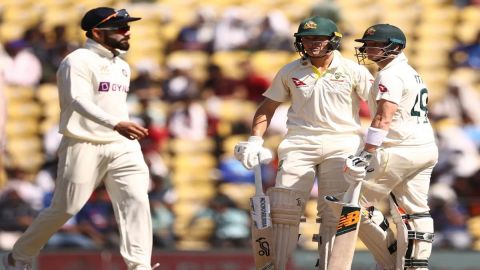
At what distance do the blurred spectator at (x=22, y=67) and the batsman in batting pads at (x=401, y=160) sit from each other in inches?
218

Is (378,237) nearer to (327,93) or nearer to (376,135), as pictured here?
(376,135)

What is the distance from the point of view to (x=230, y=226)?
1084 centimetres

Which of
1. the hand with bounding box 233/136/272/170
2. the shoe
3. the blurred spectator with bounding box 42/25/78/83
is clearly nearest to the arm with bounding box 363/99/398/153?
the hand with bounding box 233/136/272/170

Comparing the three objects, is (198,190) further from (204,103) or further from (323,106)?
(323,106)

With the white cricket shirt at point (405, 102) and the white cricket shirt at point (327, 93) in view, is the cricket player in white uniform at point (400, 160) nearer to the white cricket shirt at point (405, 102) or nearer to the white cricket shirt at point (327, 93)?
the white cricket shirt at point (405, 102)

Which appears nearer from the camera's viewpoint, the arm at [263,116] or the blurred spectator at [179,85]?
the arm at [263,116]

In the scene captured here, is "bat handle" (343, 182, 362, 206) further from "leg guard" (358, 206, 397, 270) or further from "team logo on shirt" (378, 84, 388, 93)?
"team logo on shirt" (378, 84, 388, 93)

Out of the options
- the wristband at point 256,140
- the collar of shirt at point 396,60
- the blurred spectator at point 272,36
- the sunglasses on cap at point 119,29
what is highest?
the sunglasses on cap at point 119,29

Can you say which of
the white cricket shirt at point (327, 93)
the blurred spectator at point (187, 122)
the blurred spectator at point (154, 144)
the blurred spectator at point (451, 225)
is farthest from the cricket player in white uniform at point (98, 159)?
the blurred spectator at point (187, 122)

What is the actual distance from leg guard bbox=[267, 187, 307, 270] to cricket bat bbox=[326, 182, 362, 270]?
0.27 meters

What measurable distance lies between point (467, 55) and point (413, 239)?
5197mm

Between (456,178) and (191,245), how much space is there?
2.63 metres

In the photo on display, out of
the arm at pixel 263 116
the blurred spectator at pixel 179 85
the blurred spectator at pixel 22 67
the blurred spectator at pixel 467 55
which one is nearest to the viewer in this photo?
the arm at pixel 263 116

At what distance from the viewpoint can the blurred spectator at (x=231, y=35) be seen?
12.7m
